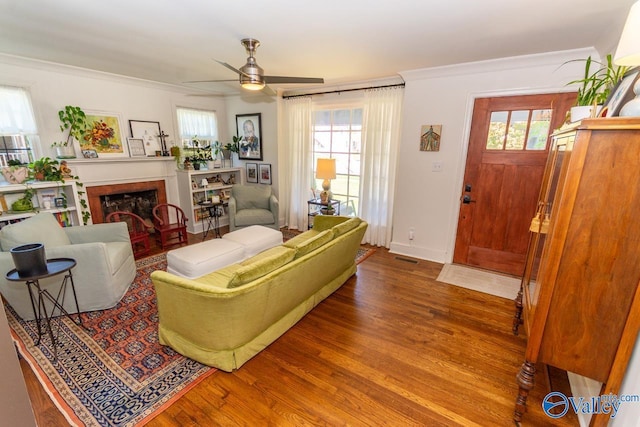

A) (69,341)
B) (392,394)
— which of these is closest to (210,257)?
(69,341)

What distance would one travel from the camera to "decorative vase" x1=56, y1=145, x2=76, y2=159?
3594 mm

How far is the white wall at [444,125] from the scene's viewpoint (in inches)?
115

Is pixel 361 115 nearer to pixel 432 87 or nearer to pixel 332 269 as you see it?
pixel 432 87

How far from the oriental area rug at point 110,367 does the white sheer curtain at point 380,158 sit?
10.0 ft

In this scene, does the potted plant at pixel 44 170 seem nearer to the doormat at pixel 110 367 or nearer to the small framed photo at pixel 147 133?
the small framed photo at pixel 147 133

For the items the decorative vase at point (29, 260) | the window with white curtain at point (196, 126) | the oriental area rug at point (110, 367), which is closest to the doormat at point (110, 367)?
the oriental area rug at point (110, 367)

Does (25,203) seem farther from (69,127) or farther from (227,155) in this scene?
(227,155)

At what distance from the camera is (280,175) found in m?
5.12

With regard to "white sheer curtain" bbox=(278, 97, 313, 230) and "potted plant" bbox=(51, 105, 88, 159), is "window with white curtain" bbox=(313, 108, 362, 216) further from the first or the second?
"potted plant" bbox=(51, 105, 88, 159)

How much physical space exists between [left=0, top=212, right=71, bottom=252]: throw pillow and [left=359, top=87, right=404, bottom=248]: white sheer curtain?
372 centimetres

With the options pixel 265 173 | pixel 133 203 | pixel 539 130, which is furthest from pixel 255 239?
pixel 539 130

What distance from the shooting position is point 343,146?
4527 millimetres

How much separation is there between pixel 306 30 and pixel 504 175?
9.02 feet

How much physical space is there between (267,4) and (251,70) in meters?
0.58
